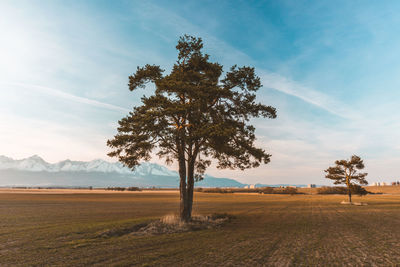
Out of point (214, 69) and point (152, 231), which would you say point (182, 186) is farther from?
point (214, 69)

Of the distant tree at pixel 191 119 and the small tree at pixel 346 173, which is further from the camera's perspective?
the small tree at pixel 346 173

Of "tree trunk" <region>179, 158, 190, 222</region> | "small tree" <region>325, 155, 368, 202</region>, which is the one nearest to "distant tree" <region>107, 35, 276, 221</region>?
"tree trunk" <region>179, 158, 190, 222</region>

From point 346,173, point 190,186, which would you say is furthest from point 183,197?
point 346,173

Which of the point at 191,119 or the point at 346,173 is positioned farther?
the point at 346,173

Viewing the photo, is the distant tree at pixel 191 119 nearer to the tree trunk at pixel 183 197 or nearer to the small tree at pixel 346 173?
the tree trunk at pixel 183 197

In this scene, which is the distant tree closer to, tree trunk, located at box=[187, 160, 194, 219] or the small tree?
tree trunk, located at box=[187, 160, 194, 219]

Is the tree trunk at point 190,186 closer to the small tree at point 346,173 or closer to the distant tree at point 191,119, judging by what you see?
the distant tree at point 191,119

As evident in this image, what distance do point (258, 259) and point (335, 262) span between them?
9.71 feet

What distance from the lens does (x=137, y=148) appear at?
62.5 feet

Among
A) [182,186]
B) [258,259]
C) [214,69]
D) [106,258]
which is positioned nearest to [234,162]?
[182,186]

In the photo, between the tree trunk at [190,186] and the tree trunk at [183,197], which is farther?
the tree trunk at [190,186]

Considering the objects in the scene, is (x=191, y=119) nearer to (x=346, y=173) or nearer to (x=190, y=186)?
(x=190, y=186)

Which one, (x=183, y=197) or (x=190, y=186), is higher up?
(x=190, y=186)

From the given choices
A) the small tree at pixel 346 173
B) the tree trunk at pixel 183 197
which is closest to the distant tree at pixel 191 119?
the tree trunk at pixel 183 197
